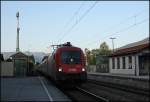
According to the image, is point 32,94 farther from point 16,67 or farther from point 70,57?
point 16,67

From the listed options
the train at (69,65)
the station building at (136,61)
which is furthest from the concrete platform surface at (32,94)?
the station building at (136,61)

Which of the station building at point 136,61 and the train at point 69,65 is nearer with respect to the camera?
the train at point 69,65

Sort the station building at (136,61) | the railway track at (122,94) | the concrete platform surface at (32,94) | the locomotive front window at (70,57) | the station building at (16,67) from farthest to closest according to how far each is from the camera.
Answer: the station building at (16,67), the station building at (136,61), the locomotive front window at (70,57), the concrete platform surface at (32,94), the railway track at (122,94)

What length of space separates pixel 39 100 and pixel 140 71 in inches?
1287

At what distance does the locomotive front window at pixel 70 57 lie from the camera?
81.3 feet

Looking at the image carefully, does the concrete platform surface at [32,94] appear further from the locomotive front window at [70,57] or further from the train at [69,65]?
the locomotive front window at [70,57]

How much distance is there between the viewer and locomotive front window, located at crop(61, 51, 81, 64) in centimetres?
2477

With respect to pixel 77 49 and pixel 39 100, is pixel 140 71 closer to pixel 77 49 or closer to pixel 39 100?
pixel 77 49

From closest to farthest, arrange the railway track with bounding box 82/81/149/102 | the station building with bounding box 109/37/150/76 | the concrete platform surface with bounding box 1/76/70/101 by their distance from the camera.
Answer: the railway track with bounding box 82/81/149/102 < the concrete platform surface with bounding box 1/76/70/101 < the station building with bounding box 109/37/150/76

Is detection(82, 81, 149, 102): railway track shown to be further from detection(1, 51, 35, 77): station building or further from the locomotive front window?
detection(1, 51, 35, 77): station building

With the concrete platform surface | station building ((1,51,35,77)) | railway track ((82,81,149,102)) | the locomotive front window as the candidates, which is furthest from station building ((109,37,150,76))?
railway track ((82,81,149,102))

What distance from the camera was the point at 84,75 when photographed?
2409 cm

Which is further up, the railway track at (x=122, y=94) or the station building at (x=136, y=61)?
the station building at (x=136, y=61)

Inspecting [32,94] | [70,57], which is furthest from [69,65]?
[32,94]
